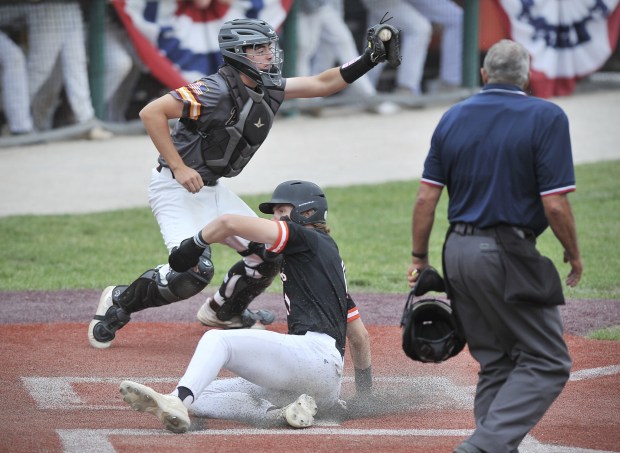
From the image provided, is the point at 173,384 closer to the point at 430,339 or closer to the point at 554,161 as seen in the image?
the point at 430,339

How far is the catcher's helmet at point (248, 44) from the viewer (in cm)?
625

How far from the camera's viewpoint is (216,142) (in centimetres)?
639

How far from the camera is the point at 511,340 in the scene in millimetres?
4555

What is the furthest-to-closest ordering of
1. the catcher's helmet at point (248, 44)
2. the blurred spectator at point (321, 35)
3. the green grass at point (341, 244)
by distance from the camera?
the blurred spectator at point (321, 35) < the green grass at point (341, 244) < the catcher's helmet at point (248, 44)

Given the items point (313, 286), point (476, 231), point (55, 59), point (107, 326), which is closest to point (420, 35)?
point (55, 59)

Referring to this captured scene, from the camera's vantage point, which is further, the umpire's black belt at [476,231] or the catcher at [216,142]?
the catcher at [216,142]

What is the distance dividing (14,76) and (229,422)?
7.51 metres

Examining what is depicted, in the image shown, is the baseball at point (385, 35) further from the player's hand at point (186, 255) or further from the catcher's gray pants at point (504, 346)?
the catcher's gray pants at point (504, 346)

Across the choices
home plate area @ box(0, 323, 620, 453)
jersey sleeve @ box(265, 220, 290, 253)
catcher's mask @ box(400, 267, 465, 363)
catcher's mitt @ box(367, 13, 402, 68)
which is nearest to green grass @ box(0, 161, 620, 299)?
home plate area @ box(0, 323, 620, 453)

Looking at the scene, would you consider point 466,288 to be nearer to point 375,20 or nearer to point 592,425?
point 592,425

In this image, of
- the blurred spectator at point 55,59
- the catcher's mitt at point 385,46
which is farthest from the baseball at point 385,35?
the blurred spectator at point 55,59

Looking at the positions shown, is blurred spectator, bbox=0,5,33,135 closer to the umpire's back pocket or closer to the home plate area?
the home plate area

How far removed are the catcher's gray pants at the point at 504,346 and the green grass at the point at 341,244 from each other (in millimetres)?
3853

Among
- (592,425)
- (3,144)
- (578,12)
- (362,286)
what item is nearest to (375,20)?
(578,12)
